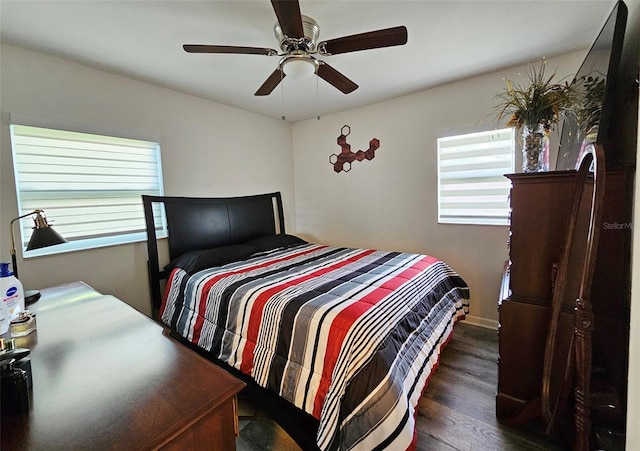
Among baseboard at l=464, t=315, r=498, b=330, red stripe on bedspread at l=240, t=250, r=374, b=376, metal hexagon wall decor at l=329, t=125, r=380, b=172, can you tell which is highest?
metal hexagon wall decor at l=329, t=125, r=380, b=172

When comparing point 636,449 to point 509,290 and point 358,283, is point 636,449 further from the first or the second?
point 358,283

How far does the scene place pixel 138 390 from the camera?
76 cm

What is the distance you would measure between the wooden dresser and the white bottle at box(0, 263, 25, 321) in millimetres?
2343

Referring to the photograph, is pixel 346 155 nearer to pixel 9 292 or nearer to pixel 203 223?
pixel 203 223

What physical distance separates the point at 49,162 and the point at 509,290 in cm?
337

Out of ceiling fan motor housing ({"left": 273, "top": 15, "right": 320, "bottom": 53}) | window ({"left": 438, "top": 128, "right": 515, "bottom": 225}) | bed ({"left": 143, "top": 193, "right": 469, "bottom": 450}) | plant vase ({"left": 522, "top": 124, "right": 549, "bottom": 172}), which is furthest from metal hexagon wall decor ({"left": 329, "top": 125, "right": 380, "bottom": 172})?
plant vase ({"left": 522, "top": 124, "right": 549, "bottom": 172})

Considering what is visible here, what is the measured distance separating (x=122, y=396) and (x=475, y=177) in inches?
125

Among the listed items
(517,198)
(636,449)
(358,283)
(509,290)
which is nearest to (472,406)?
(509,290)

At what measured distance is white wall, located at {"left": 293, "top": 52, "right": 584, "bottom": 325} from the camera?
9.09 ft

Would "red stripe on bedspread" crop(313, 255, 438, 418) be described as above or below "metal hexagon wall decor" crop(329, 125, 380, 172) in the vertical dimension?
below

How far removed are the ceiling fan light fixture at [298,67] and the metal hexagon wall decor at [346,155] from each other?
1.85 meters

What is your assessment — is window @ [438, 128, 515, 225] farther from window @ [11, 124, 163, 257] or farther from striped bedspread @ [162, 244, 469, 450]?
window @ [11, 124, 163, 257]

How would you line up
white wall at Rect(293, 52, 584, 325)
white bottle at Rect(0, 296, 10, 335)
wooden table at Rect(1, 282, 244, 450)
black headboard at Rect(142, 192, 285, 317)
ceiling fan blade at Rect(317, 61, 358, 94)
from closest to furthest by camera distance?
wooden table at Rect(1, 282, 244, 450) → white bottle at Rect(0, 296, 10, 335) → ceiling fan blade at Rect(317, 61, 358, 94) → black headboard at Rect(142, 192, 285, 317) → white wall at Rect(293, 52, 584, 325)

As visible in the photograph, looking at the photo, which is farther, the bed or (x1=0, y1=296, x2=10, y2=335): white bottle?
the bed
